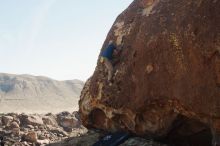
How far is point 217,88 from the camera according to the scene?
21.0 ft

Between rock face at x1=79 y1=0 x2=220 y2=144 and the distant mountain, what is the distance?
30.8 m

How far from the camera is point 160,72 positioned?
757 centimetres

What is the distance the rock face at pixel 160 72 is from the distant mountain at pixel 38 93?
101 feet

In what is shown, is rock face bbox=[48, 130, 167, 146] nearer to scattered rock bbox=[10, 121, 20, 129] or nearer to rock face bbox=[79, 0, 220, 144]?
rock face bbox=[79, 0, 220, 144]

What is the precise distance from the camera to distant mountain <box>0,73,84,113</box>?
4300 centimetres

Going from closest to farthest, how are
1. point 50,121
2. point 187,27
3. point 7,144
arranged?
point 187,27 < point 7,144 < point 50,121

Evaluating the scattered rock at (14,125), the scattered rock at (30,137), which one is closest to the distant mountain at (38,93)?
the scattered rock at (14,125)

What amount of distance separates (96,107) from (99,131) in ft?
2.28

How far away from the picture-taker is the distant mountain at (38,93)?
4300 cm

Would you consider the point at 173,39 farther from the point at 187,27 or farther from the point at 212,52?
the point at 212,52

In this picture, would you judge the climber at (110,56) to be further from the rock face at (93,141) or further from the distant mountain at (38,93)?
the distant mountain at (38,93)

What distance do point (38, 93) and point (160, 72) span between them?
155 ft

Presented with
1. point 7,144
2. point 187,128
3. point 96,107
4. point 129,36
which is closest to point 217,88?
point 187,128

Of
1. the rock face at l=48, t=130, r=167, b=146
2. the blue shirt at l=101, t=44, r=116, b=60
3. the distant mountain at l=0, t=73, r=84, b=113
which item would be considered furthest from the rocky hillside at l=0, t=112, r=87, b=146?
the distant mountain at l=0, t=73, r=84, b=113
